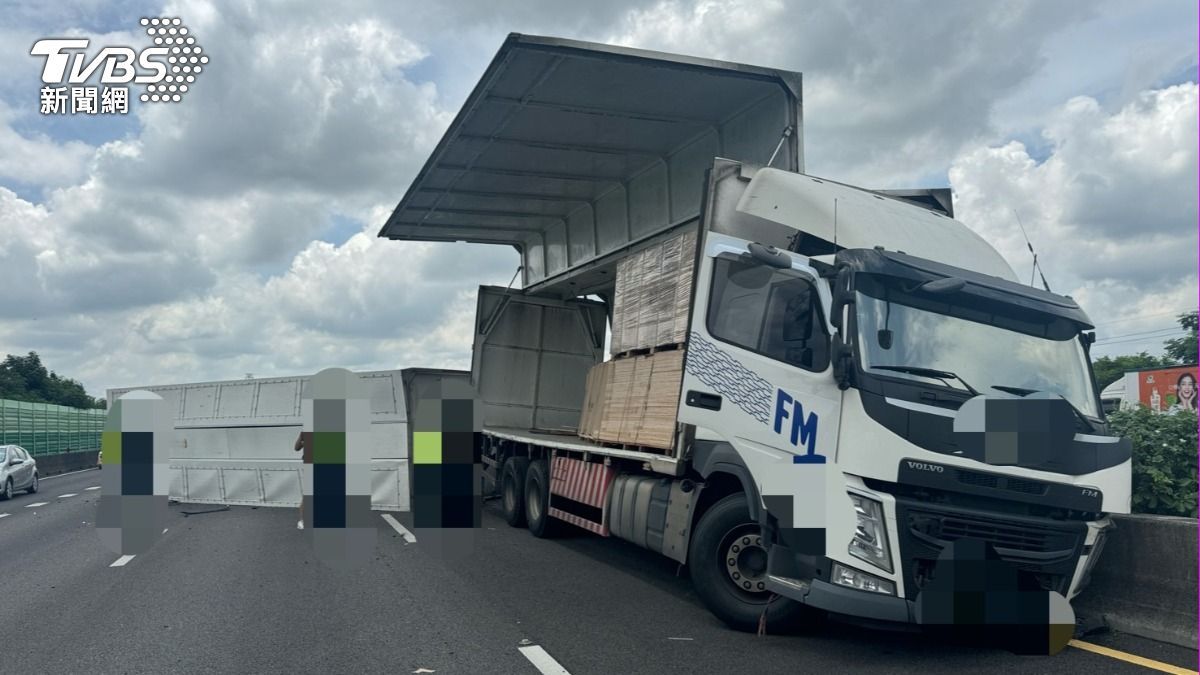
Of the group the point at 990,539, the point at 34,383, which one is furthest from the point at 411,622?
the point at 34,383

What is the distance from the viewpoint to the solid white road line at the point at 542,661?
5488 millimetres

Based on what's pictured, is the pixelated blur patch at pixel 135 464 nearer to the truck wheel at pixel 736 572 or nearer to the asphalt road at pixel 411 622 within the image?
the asphalt road at pixel 411 622

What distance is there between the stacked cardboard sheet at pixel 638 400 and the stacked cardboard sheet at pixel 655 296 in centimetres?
20

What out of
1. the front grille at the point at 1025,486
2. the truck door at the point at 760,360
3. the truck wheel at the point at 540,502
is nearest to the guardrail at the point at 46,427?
the truck wheel at the point at 540,502

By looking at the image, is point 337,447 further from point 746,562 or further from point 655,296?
point 746,562

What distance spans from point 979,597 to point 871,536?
2.46 ft

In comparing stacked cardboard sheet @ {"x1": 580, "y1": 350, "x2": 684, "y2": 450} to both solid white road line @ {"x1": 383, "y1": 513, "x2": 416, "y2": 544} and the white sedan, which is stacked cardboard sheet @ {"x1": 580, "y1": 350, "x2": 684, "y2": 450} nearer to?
solid white road line @ {"x1": 383, "y1": 513, "x2": 416, "y2": 544}

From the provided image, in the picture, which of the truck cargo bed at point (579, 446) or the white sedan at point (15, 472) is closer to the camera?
the truck cargo bed at point (579, 446)

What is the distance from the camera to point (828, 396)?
5914 mm

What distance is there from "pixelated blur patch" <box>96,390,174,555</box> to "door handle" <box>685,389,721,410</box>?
5.98 meters

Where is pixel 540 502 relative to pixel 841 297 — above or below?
below

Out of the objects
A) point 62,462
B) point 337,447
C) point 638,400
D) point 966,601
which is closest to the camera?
point 966,601

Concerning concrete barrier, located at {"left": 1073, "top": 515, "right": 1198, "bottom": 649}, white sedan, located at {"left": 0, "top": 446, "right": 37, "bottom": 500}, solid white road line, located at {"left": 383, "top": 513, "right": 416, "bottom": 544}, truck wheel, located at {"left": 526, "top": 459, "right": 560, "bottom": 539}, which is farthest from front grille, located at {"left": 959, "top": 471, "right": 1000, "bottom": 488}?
white sedan, located at {"left": 0, "top": 446, "right": 37, "bottom": 500}

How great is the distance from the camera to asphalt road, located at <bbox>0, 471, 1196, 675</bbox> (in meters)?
5.76
